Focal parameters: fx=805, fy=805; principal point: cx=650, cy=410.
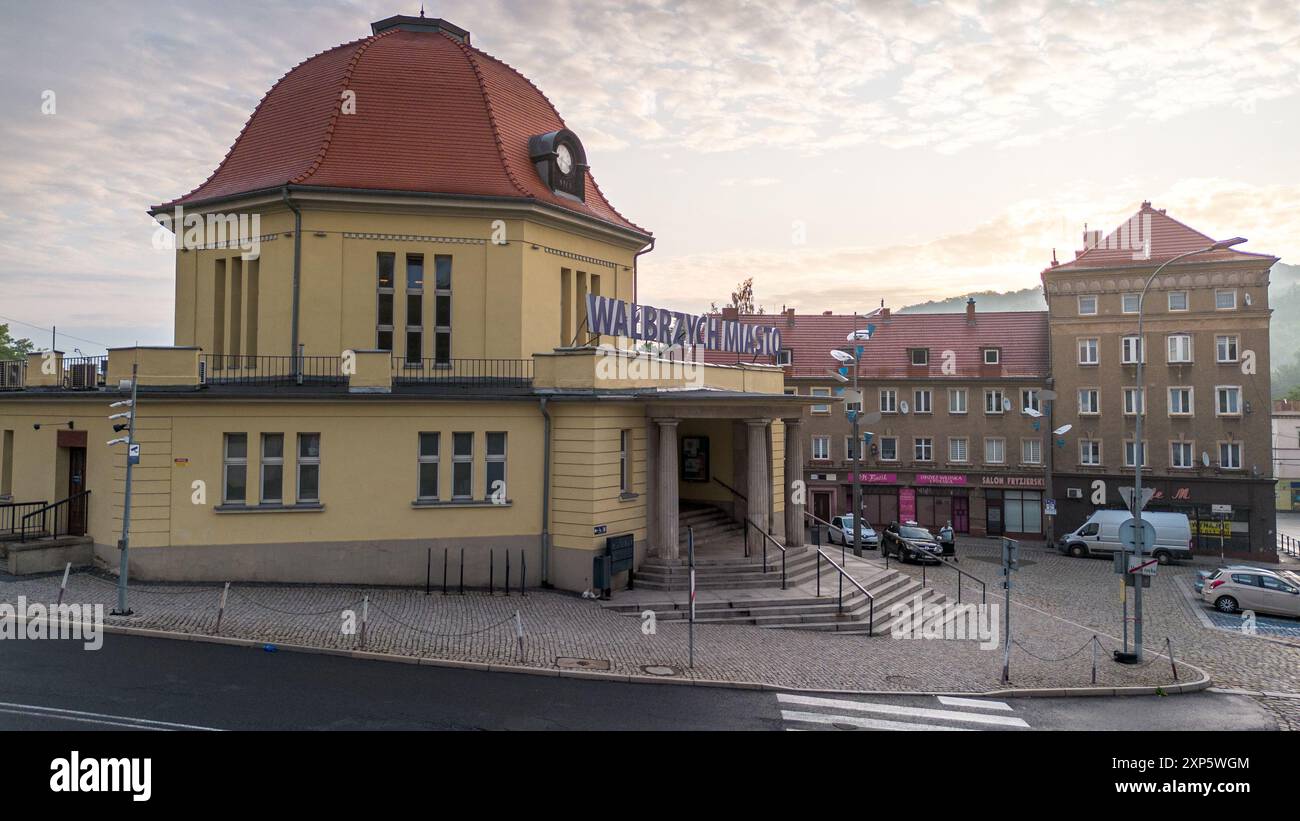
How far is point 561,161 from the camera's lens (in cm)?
2544

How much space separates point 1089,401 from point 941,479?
8.99 meters

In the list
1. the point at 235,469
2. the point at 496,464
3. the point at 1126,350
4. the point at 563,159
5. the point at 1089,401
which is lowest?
the point at 235,469

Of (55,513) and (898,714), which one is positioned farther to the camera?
(55,513)

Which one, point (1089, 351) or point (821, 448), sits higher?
point (1089, 351)

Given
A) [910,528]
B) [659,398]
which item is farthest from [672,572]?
[910,528]

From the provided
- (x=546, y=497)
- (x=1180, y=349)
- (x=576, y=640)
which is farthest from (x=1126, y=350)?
(x=576, y=640)

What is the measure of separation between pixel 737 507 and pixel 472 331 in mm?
10015

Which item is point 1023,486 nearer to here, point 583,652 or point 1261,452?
point 1261,452

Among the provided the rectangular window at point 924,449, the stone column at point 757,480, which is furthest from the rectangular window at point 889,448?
the stone column at point 757,480

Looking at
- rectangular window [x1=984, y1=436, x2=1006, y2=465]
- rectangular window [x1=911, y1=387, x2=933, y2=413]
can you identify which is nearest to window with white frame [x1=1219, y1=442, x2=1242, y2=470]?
rectangular window [x1=984, y1=436, x2=1006, y2=465]

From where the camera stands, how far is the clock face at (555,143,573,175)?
25250 mm

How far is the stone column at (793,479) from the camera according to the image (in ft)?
79.8

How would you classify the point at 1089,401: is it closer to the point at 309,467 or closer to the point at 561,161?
the point at 561,161

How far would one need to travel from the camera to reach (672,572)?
2052cm
